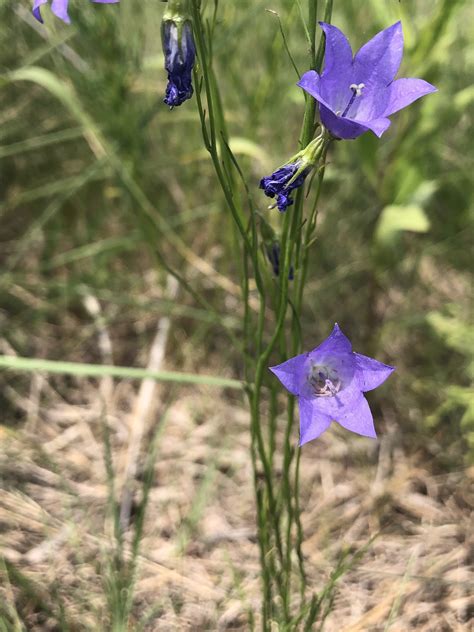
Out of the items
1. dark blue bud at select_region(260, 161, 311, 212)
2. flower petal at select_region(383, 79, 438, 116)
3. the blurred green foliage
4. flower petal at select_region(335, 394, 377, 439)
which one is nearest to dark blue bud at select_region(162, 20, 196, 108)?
dark blue bud at select_region(260, 161, 311, 212)

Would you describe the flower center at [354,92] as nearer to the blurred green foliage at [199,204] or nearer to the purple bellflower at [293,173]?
the purple bellflower at [293,173]

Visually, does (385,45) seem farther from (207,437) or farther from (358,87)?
(207,437)

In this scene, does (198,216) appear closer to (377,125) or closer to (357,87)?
(357,87)

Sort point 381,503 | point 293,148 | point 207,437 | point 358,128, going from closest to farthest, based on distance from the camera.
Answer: point 358,128 < point 381,503 < point 207,437 < point 293,148

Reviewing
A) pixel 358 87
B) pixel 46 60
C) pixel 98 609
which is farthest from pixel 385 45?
pixel 46 60

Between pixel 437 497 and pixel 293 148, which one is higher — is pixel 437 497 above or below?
below

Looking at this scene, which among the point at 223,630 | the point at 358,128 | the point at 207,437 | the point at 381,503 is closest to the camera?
the point at 358,128

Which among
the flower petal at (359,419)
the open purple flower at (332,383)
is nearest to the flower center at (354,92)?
the open purple flower at (332,383)
